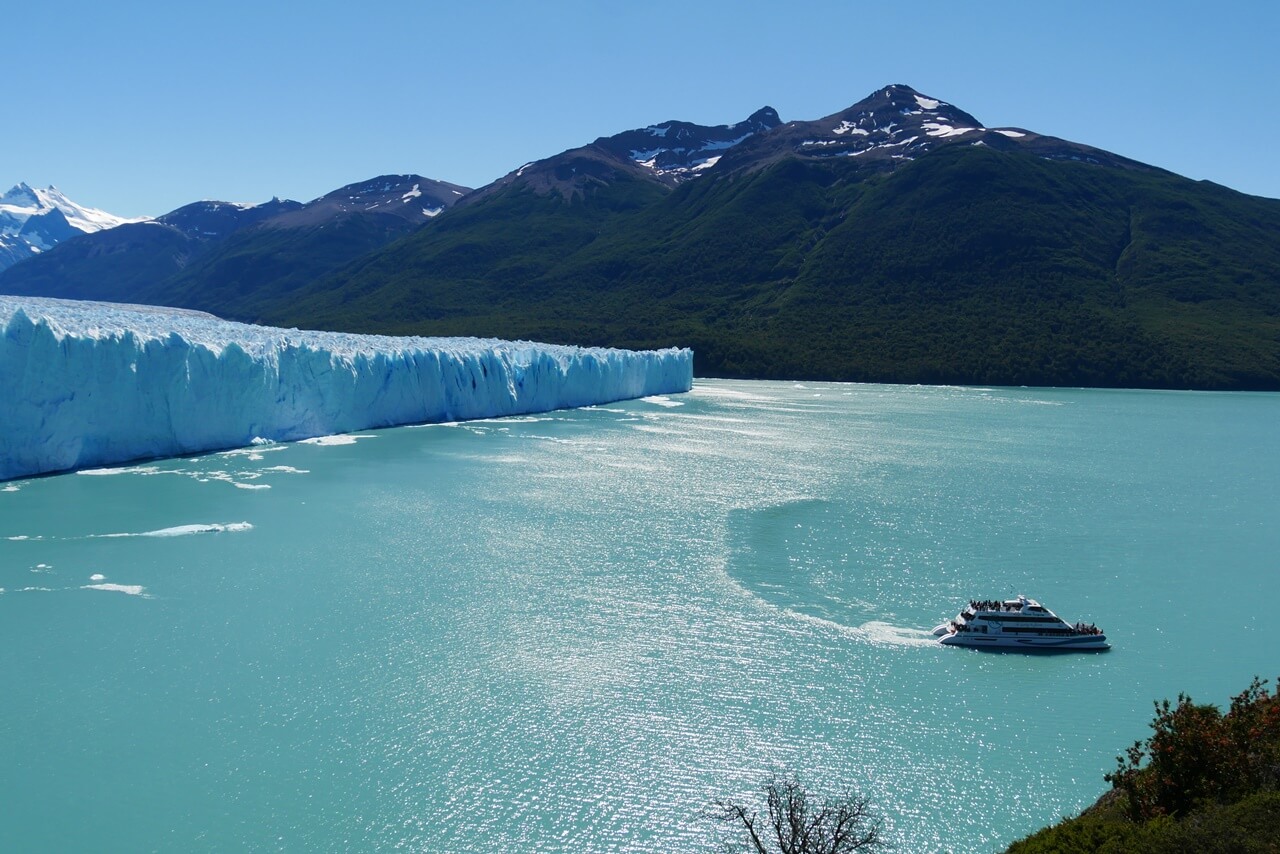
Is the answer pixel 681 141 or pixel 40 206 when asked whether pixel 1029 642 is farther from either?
pixel 40 206

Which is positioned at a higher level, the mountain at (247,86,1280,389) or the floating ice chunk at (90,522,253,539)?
the mountain at (247,86,1280,389)

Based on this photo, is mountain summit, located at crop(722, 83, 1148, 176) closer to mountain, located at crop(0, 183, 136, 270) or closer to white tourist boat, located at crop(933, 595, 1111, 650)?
white tourist boat, located at crop(933, 595, 1111, 650)

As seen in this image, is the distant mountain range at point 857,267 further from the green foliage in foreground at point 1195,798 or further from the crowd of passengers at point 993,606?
the green foliage in foreground at point 1195,798

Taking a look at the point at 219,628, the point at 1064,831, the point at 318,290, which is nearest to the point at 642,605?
the point at 219,628

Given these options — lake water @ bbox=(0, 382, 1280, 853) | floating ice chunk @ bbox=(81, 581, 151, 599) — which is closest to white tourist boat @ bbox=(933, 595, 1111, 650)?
lake water @ bbox=(0, 382, 1280, 853)

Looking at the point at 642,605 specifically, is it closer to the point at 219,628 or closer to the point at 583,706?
the point at 583,706

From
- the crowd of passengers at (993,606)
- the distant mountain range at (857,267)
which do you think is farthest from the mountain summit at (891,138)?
the crowd of passengers at (993,606)
